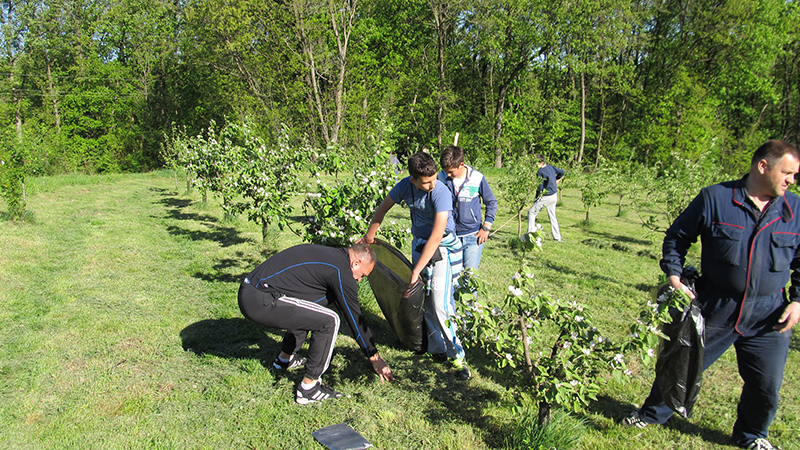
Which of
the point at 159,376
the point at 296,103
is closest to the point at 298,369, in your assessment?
the point at 159,376

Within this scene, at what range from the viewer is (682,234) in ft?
10.00

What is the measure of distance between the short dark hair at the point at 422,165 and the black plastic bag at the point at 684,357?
1778 millimetres

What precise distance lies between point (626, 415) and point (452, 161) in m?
2.54

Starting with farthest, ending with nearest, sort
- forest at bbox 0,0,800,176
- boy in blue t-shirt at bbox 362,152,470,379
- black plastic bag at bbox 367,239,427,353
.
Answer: forest at bbox 0,0,800,176 < black plastic bag at bbox 367,239,427,353 < boy in blue t-shirt at bbox 362,152,470,379

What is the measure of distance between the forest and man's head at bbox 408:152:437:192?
2123cm

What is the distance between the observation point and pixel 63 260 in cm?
710

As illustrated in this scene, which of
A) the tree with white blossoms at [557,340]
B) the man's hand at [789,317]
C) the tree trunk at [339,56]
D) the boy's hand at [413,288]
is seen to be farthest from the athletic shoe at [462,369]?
the tree trunk at [339,56]

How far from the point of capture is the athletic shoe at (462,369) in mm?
3904

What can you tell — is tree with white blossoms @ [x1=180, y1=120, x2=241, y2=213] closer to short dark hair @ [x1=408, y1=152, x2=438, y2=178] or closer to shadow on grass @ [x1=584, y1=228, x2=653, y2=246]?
short dark hair @ [x1=408, y1=152, x2=438, y2=178]

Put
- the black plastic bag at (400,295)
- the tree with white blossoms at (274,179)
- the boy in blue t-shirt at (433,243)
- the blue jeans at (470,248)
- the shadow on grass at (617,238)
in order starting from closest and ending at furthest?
1. the boy in blue t-shirt at (433,243)
2. the black plastic bag at (400,295)
3. the blue jeans at (470,248)
4. the tree with white blossoms at (274,179)
5. the shadow on grass at (617,238)

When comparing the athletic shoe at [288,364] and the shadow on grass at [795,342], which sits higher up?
the athletic shoe at [288,364]

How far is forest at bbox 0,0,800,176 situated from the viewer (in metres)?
28.2

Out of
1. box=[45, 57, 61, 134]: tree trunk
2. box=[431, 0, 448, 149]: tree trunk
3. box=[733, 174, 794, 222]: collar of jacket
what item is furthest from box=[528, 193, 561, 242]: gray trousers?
box=[45, 57, 61, 134]: tree trunk

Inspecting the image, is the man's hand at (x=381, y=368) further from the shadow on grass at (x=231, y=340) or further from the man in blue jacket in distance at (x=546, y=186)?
the man in blue jacket in distance at (x=546, y=186)
